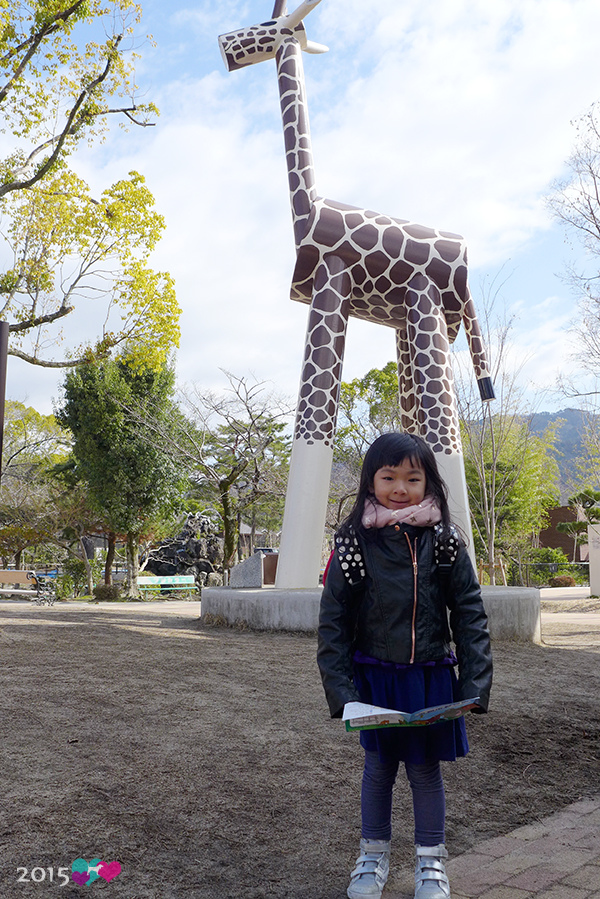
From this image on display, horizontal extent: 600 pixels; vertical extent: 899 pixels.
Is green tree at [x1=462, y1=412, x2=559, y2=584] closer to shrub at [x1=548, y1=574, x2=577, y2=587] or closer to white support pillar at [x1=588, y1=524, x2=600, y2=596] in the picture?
shrub at [x1=548, y1=574, x2=577, y2=587]

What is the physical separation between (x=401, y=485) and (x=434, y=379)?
7.12 metres

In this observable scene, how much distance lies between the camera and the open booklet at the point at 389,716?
239 cm

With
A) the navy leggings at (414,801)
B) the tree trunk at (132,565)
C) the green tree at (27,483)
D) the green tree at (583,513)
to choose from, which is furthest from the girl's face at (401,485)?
the green tree at (583,513)

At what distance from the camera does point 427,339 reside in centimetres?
977

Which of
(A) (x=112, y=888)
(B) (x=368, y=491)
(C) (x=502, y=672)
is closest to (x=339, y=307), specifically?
(C) (x=502, y=672)

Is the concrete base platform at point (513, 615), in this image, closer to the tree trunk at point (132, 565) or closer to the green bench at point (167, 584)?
the tree trunk at point (132, 565)

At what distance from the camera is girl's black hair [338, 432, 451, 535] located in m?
2.77

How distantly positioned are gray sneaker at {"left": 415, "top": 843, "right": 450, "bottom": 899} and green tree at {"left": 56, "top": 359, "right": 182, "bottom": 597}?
1992 centimetres

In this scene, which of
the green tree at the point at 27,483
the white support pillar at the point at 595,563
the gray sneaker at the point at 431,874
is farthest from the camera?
the green tree at the point at 27,483

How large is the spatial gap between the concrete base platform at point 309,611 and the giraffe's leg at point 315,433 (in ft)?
1.21

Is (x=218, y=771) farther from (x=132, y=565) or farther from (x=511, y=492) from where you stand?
(x=511, y=492)

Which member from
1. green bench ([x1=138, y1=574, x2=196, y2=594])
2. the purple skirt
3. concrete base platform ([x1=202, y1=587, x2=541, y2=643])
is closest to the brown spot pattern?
concrete base platform ([x1=202, y1=587, x2=541, y2=643])

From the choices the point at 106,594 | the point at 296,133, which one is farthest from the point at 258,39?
the point at 106,594

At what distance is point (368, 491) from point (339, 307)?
7068mm
